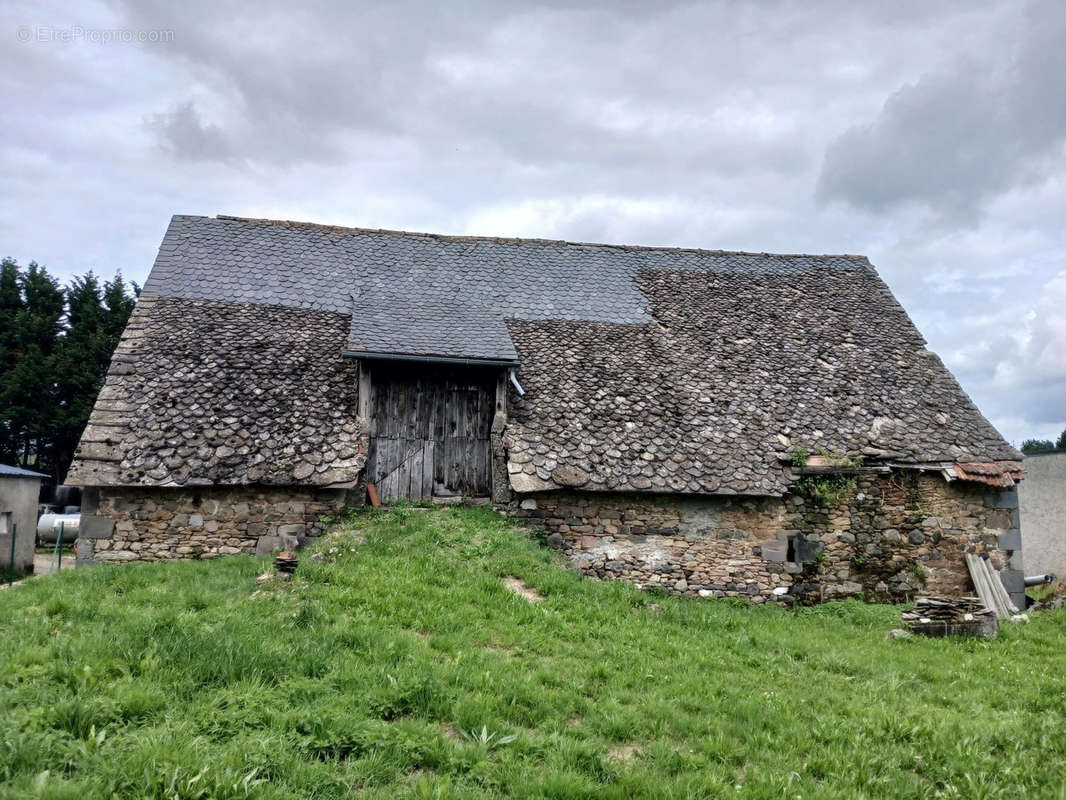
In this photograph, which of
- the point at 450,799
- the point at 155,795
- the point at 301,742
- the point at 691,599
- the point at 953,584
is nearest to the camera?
the point at 155,795

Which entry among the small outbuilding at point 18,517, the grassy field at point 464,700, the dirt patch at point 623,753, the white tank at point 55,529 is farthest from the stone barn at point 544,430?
the white tank at point 55,529

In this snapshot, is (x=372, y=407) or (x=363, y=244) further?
(x=363, y=244)

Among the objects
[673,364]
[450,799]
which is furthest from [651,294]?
[450,799]

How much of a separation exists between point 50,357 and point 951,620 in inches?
1219

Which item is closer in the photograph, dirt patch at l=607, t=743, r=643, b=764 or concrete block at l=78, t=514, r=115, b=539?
dirt patch at l=607, t=743, r=643, b=764

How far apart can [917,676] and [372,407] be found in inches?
350

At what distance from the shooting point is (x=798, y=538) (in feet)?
A: 39.2

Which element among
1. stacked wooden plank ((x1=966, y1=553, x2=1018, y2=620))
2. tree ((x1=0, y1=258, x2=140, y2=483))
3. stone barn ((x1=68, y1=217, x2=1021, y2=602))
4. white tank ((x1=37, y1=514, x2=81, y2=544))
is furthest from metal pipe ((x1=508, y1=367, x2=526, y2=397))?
tree ((x1=0, y1=258, x2=140, y2=483))

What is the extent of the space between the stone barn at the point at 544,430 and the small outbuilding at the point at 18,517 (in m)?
7.59

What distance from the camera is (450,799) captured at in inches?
150

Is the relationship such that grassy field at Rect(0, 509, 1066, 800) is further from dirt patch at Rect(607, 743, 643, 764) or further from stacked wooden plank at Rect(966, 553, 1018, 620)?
stacked wooden plank at Rect(966, 553, 1018, 620)

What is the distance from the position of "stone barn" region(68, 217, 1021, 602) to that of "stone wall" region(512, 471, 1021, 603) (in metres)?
0.04

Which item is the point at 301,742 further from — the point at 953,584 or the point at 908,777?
the point at 953,584

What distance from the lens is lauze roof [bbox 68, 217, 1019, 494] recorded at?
11250mm
